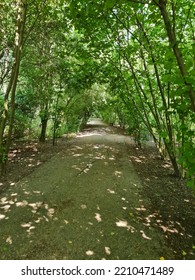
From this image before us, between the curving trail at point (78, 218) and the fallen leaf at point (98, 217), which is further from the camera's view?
the fallen leaf at point (98, 217)

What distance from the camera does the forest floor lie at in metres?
4.56

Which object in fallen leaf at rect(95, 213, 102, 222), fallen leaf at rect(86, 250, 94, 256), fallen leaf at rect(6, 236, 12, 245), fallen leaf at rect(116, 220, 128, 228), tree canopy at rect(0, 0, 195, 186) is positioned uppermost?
tree canopy at rect(0, 0, 195, 186)

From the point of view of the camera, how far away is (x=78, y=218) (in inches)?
222

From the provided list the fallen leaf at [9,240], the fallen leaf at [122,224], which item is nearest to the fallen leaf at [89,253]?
the fallen leaf at [122,224]

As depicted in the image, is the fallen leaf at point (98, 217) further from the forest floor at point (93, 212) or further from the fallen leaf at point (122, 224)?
the fallen leaf at point (122, 224)

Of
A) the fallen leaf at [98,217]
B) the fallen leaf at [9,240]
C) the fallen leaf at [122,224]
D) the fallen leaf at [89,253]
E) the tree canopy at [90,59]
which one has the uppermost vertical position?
the tree canopy at [90,59]

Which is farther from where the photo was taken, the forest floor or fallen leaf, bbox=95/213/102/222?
fallen leaf, bbox=95/213/102/222

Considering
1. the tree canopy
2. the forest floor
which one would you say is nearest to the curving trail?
the forest floor

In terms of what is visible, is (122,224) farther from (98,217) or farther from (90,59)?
(90,59)

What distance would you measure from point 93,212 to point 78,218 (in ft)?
1.48

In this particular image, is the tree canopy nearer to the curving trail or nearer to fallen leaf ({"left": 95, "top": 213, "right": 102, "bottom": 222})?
the curving trail

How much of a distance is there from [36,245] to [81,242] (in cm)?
78

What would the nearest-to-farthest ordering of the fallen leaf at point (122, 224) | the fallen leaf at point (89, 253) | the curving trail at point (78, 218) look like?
the fallen leaf at point (89, 253), the curving trail at point (78, 218), the fallen leaf at point (122, 224)

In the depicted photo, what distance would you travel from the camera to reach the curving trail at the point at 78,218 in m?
4.50
